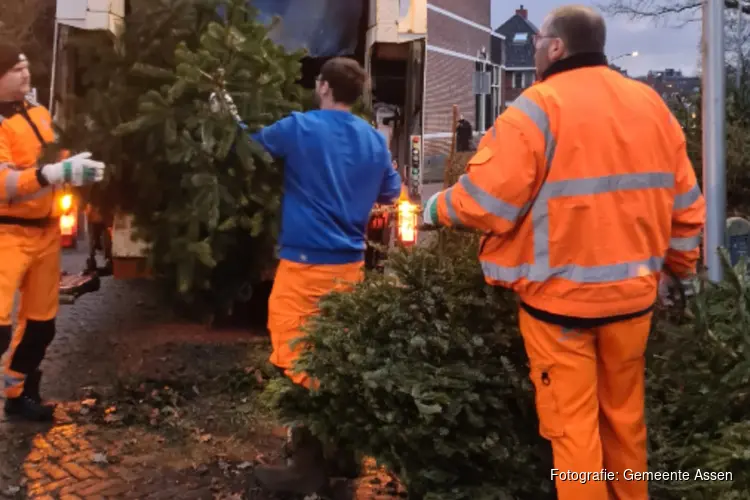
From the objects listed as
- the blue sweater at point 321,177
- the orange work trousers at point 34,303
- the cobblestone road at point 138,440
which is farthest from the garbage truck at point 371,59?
the blue sweater at point 321,177

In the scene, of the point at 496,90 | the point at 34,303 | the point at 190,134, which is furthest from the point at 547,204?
the point at 496,90

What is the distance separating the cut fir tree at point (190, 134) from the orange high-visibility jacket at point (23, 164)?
158 millimetres

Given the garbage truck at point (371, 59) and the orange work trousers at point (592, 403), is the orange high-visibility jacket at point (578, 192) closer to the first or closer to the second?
the orange work trousers at point (592, 403)

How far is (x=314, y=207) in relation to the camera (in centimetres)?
344

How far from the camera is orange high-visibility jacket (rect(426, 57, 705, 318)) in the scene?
2365mm

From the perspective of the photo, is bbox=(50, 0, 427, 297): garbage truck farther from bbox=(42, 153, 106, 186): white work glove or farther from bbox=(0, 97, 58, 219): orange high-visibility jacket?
bbox=(42, 153, 106, 186): white work glove

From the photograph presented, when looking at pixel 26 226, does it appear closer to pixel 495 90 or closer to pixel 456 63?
pixel 456 63

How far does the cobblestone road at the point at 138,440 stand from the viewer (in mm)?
3498

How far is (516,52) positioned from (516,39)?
2.83 metres

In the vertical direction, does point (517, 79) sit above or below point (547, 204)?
above

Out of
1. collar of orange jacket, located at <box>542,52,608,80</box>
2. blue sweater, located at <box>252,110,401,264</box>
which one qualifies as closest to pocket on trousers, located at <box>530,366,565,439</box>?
collar of orange jacket, located at <box>542,52,608,80</box>

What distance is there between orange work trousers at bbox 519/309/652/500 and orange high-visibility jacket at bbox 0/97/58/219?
2.58 m

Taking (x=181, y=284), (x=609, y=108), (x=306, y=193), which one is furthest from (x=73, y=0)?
(x=609, y=108)

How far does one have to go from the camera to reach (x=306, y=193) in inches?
135
